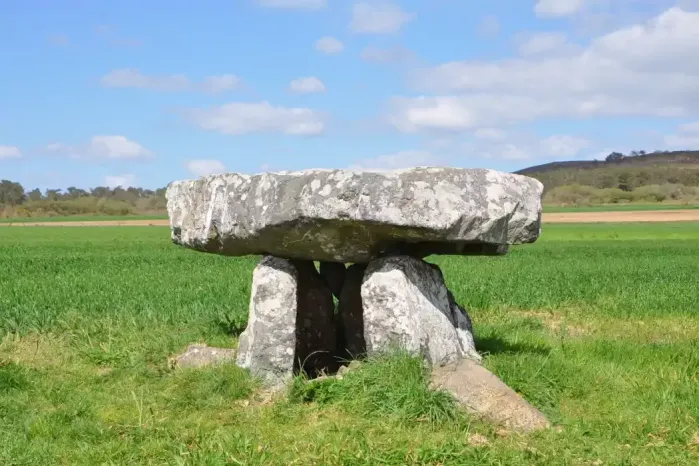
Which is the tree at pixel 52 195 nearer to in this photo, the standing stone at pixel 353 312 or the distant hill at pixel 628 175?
the distant hill at pixel 628 175

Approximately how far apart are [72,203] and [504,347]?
95314 millimetres

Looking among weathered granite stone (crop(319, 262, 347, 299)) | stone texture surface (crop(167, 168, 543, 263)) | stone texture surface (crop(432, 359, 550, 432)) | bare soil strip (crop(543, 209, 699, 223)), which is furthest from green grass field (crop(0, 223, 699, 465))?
bare soil strip (crop(543, 209, 699, 223))

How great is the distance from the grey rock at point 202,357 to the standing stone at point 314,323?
2.51 ft

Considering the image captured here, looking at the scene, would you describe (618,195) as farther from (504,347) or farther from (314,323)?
(314,323)

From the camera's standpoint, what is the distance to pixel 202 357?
28.5ft

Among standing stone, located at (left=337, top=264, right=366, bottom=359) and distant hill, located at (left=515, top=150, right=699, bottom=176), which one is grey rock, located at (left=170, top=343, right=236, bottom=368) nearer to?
standing stone, located at (left=337, top=264, right=366, bottom=359)

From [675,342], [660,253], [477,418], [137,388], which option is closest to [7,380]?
[137,388]

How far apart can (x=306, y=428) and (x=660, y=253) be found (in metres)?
24.4

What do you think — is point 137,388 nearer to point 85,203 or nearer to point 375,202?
point 375,202

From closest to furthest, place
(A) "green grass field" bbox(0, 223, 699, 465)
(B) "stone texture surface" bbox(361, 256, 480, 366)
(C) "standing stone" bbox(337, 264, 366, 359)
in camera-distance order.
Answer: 1. (A) "green grass field" bbox(0, 223, 699, 465)
2. (B) "stone texture surface" bbox(361, 256, 480, 366)
3. (C) "standing stone" bbox(337, 264, 366, 359)

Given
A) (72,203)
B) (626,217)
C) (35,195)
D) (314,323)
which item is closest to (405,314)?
(314,323)

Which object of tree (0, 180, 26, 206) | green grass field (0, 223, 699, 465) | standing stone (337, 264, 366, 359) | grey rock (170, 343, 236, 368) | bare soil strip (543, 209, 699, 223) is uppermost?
tree (0, 180, 26, 206)

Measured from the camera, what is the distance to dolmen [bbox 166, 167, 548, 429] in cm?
701

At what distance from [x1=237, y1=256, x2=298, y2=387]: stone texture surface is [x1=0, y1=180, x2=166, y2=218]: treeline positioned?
86932mm
